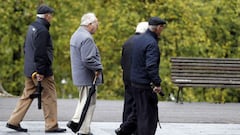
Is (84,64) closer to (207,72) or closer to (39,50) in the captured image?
(39,50)

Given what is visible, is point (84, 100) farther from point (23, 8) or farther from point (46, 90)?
point (23, 8)

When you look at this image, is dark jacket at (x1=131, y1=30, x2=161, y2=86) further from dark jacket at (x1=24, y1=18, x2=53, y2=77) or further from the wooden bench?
the wooden bench

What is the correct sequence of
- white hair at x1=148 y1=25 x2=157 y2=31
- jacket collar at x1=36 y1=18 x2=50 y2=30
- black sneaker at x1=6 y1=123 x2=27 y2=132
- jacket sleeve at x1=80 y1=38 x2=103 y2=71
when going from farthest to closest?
black sneaker at x1=6 y1=123 x2=27 y2=132
jacket collar at x1=36 y1=18 x2=50 y2=30
jacket sleeve at x1=80 y1=38 x2=103 y2=71
white hair at x1=148 y1=25 x2=157 y2=31

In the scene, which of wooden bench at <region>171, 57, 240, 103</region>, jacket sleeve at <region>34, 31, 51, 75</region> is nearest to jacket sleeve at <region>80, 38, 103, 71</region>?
jacket sleeve at <region>34, 31, 51, 75</region>

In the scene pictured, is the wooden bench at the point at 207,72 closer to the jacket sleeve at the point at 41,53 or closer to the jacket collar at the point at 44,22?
the jacket collar at the point at 44,22

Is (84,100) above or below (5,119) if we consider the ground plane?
above

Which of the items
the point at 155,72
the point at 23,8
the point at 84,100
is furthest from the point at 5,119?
the point at 23,8

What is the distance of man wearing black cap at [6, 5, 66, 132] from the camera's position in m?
9.99

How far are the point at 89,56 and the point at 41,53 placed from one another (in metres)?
0.72

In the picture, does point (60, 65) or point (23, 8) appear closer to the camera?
point (23, 8)

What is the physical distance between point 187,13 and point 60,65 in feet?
19.9

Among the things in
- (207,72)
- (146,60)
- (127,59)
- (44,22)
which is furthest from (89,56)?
(207,72)

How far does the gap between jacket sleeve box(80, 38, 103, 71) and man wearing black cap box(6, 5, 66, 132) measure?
579mm

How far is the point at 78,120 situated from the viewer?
10.0 metres
